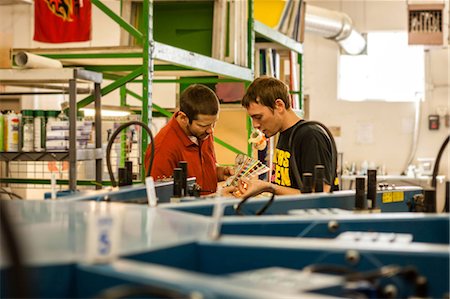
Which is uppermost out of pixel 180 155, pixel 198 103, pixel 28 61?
pixel 28 61

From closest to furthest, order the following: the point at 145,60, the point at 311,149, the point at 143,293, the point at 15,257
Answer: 1. the point at 15,257
2. the point at 143,293
3. the point at 311,149
4. the point at 145,60

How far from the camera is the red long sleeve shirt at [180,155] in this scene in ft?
12.0

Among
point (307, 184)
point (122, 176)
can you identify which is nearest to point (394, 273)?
point (307, 184)

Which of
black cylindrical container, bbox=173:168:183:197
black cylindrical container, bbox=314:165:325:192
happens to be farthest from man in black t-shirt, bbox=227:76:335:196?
black cylindrical container, bbox=173:168:183:197

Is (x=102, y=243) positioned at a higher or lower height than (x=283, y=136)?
lower

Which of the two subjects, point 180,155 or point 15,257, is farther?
point 180,155

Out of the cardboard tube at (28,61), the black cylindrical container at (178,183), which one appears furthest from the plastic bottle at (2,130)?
the black cylindrical container at (178,183)

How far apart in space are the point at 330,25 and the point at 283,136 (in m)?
5.43

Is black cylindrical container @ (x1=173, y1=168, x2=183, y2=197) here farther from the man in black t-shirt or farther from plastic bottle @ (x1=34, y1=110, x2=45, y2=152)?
plastic bottle @ (x1=34, y1=110, x2=45, y2=152)

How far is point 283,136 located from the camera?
350cm

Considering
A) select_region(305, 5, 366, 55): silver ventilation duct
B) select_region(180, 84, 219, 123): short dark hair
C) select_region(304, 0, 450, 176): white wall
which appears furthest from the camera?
select_region(304, 0, 450, 176): white wall

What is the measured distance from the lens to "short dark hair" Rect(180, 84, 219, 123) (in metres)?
Answer: 3.75

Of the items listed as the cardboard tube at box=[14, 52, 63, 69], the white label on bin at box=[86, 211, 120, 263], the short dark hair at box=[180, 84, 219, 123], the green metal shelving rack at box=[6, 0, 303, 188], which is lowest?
the white label on bin at box=[86, 211, 120, 263]

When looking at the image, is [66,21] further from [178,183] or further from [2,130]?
[178,183]
